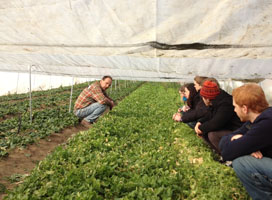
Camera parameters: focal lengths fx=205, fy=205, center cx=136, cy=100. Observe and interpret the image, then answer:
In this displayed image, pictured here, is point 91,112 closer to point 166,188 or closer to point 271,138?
point 166,188

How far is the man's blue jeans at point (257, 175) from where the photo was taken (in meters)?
2.17

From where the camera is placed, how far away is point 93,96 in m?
6.34

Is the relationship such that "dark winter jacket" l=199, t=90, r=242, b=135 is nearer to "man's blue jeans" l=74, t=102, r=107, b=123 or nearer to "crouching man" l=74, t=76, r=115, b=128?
"crouching man" l=74, t=76, r=115, b=128

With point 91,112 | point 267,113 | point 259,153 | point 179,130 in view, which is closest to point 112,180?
point 259,153

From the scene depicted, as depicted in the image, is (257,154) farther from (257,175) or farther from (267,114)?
(267,114)

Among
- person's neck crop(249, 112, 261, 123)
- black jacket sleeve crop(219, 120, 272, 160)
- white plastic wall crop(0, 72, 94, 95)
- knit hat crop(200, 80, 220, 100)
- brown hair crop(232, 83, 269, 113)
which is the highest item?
white plastic wall crop(0, 72, 94, 95)

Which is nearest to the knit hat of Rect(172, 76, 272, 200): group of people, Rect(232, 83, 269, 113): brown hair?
Rect(172, 76, 272, 200): group of people

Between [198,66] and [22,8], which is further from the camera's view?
[198,66]

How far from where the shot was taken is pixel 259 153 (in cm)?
228

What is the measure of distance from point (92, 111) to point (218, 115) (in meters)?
4.11

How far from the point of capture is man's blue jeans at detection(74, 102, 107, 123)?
6.45 metres

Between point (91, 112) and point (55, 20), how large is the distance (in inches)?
177

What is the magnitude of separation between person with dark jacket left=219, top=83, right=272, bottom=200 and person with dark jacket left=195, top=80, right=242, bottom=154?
99 centimetres

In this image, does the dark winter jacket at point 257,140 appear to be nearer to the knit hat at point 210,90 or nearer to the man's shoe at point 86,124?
the knit hat at point 210,90
